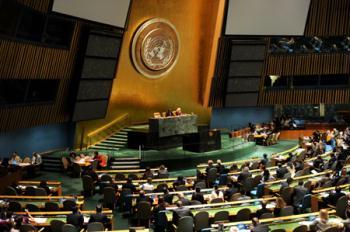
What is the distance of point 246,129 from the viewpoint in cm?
2778

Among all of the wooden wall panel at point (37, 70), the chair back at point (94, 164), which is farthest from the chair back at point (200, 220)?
the wooden wall panel at point (37, 70)

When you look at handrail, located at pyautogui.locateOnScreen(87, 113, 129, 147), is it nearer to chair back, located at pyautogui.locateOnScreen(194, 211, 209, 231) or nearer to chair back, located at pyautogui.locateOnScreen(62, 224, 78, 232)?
chair back, located at pyautogui.locateOnScreen(194, 211, 209, 231)

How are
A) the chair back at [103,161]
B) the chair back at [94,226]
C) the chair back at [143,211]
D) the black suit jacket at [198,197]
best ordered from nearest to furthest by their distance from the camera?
the chair back at [94,226] < the chair back at [143,211] < the black suit jacket at [198,197] < the chair back at [103,161]

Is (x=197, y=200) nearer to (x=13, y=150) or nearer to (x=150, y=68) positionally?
(x=13, y=150)

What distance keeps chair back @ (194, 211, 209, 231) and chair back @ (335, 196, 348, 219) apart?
10.8 ft

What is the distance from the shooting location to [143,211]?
12164 millimetres

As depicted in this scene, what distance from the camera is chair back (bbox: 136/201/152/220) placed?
1211 centimetres

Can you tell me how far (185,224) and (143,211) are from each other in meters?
2.38

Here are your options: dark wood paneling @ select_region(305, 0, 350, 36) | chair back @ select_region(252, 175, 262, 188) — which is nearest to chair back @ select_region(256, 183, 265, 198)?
chair back @ select_region(252, 175, 262, 188)

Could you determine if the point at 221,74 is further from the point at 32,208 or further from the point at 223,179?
the point at 32,208

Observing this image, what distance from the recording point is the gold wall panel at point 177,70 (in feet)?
80.4

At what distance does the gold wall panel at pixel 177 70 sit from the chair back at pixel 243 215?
14053 millimetres

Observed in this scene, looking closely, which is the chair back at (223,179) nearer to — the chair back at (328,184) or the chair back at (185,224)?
the chair back at (328,184)

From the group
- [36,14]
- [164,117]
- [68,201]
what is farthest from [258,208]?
[36,14]
